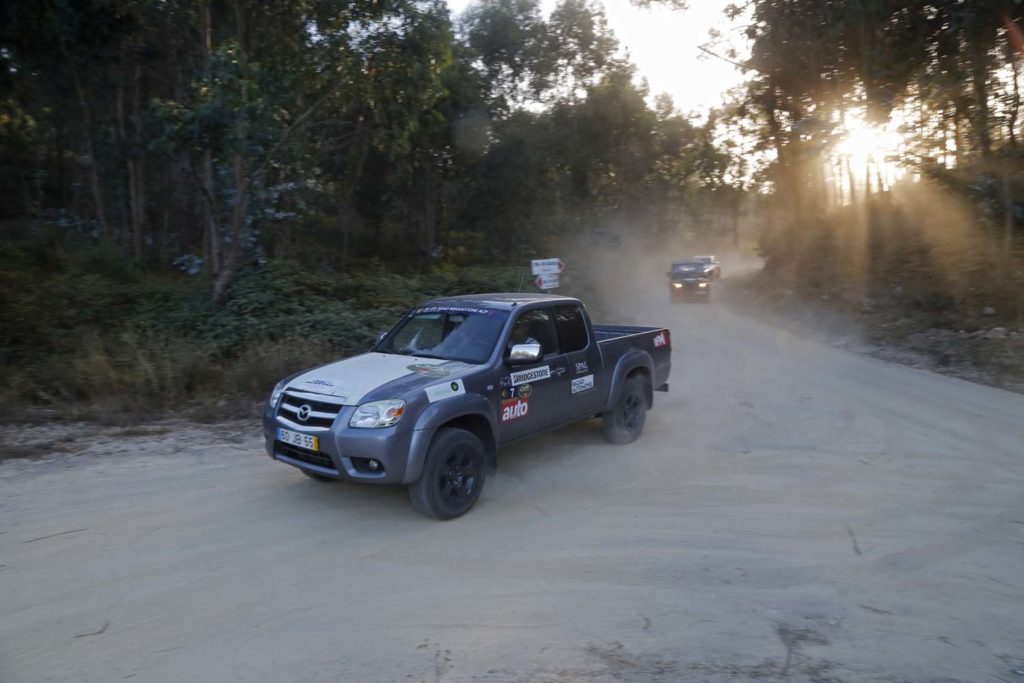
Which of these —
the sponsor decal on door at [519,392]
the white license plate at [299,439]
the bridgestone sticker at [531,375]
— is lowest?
the white license plate at [299,439]

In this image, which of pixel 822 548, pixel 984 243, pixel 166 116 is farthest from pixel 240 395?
pixel 984 243

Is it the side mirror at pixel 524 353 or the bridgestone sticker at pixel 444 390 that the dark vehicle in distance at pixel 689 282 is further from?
the bridgestone sticker at pixel 444 390

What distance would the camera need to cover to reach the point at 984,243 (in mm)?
19094

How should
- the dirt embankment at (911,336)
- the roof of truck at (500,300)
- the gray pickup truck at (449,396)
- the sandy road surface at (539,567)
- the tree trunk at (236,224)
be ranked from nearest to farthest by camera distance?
the sandy road surface at (539,567) < the gray pickup truck at (449,396) < the roof of truck at (500,300) < the dirt embankment at (911,336) < the tree trunk at (236,224)

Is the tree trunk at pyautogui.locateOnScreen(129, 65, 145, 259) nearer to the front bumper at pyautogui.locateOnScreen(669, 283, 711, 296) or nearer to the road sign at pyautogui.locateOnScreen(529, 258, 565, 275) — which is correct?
the road sign at pyautogui.locateOnScreen(529, 258, 565, 275)

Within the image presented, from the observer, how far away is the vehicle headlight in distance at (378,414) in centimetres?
589

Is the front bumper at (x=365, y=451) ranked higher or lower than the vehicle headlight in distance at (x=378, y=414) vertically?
lower

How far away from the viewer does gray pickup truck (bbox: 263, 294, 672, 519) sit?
234 inches

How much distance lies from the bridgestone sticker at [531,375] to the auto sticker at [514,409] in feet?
0.54

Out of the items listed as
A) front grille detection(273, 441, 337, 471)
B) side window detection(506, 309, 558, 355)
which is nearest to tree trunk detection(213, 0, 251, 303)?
side window detection(506, 309, 558, 355)

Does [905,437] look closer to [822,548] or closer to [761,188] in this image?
[822,548]

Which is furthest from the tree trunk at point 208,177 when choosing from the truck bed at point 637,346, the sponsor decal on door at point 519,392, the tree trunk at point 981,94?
the tree trunk at point 981,94

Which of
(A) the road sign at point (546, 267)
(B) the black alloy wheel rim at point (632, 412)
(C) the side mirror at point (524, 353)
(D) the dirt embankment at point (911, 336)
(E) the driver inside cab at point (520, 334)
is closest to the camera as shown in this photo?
(C) the side mirror at point (524, 353)

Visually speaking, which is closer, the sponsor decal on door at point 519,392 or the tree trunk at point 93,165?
the sponsor decal on door at point 519,392
